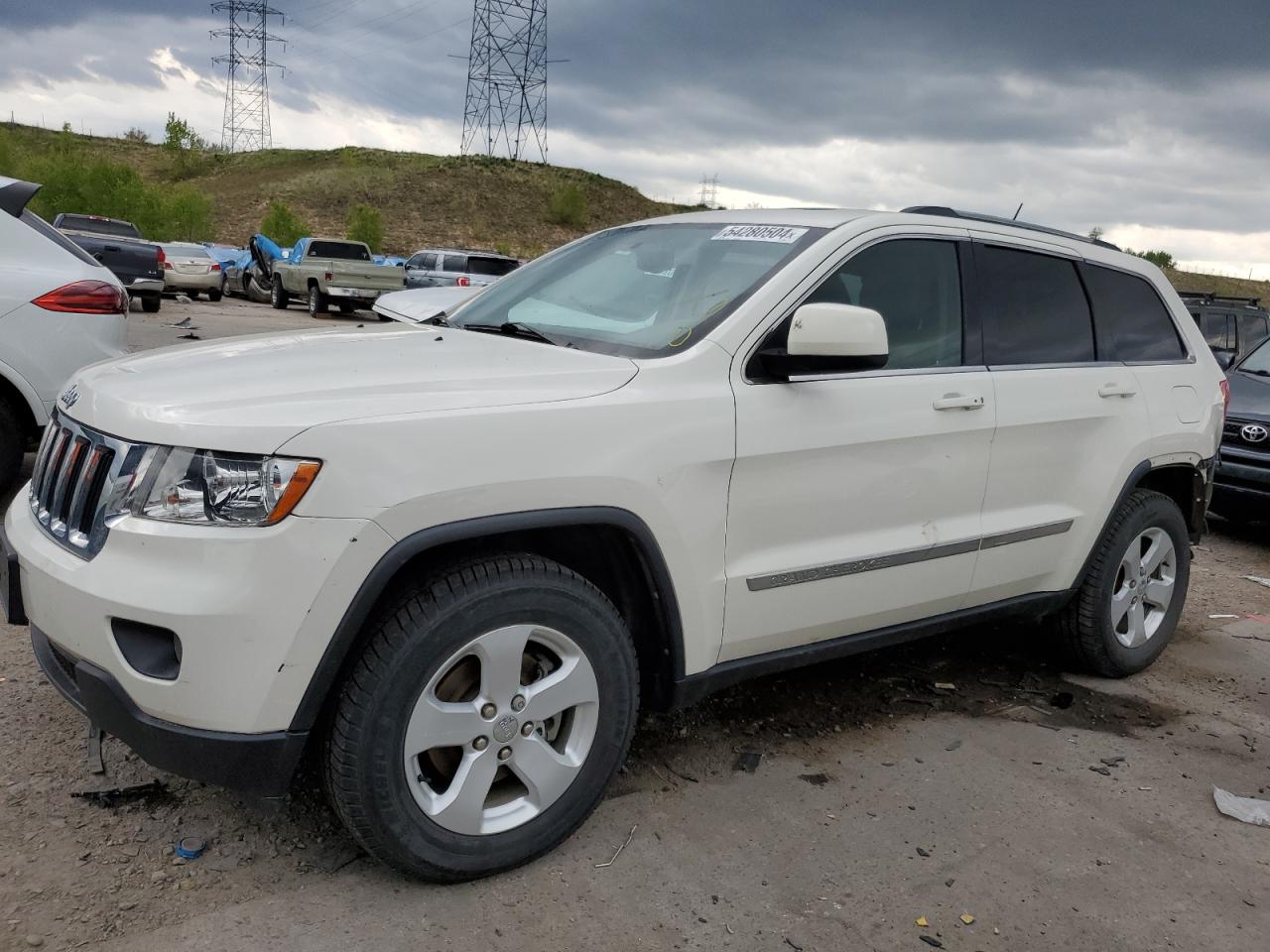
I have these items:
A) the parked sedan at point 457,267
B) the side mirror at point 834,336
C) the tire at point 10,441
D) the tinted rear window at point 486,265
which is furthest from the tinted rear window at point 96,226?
the side mirror at point 834,336

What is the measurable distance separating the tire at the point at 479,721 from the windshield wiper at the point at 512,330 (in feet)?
2.95

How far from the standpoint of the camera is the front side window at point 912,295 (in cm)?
340

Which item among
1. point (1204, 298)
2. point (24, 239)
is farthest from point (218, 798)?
point (1204, 298)

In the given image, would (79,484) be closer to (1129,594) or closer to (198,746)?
(198,746)

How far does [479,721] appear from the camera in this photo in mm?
2578

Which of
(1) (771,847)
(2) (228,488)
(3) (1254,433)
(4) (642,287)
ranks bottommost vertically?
(1) (771,847)

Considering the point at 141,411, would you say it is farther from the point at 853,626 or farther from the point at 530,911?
the point at 853,626

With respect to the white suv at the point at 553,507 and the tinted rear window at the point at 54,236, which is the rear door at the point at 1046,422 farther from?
the tinted rear window at the point at 54,236

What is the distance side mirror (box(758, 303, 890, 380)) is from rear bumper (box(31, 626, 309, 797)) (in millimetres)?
1615

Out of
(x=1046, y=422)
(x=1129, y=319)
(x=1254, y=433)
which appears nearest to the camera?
(x=1046, y=422)

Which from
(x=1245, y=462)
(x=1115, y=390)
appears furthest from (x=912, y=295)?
Result: (x=1245, y=462)

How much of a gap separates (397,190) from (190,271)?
5291cm

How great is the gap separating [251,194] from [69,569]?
3017 inches

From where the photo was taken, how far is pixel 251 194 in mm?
72250
